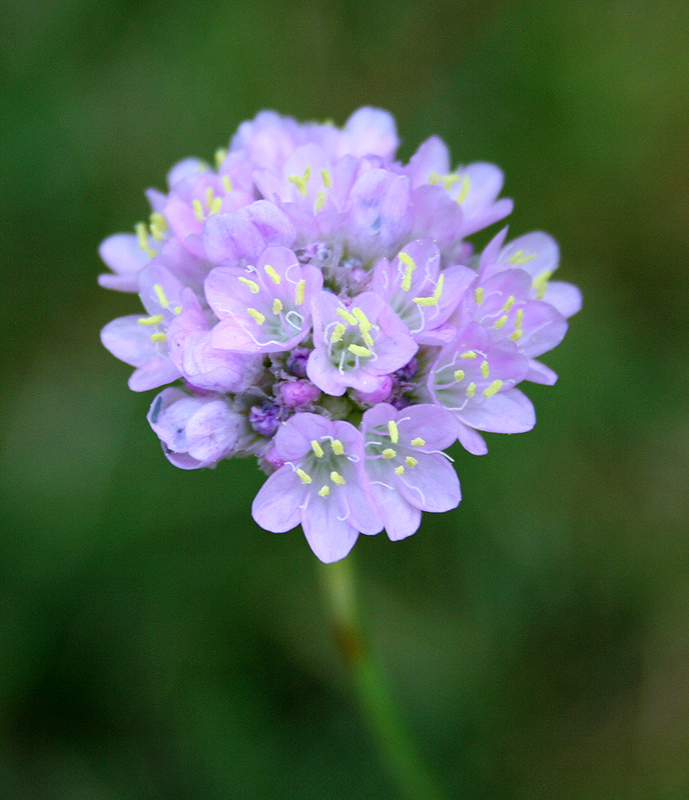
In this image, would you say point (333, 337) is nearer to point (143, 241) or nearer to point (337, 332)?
point (337, 332)

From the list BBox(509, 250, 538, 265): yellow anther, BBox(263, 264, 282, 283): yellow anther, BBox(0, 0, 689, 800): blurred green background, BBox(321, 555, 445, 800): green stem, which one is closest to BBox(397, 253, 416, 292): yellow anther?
BBox(263, 264, 282, 283): yellow anther

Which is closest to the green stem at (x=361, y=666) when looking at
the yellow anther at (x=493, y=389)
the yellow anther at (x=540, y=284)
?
the yellow anther at (x=493, y=389)

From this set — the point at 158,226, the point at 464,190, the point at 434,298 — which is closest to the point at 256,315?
the point at 434,298

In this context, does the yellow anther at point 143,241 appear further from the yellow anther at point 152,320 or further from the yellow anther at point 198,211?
the yellow anther at point 152,320

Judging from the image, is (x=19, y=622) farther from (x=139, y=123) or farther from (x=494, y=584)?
(x=139, y=123)

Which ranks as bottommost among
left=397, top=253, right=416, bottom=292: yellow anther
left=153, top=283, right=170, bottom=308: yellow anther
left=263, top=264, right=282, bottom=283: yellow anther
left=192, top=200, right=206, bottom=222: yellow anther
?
left=153, top=283, right=170, bottom=308: yellow anther

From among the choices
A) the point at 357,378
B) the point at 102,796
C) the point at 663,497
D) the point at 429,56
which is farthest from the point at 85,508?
the point at 429,56

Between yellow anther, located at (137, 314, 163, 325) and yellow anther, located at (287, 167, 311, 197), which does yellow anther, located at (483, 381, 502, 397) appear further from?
yellow anther, located at (137, 314, 163, 325)
